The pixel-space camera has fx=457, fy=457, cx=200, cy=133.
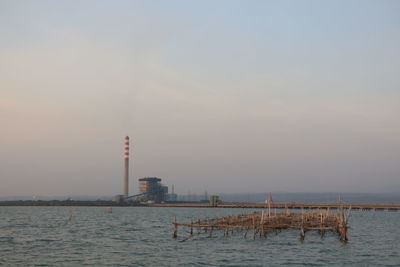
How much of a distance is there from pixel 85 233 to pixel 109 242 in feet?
37.4

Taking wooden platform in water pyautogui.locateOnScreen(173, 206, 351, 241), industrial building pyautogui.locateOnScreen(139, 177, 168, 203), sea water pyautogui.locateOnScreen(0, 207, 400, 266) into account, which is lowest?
sea water pyautogui.locateOnScreen(0, 207, 400, 266)

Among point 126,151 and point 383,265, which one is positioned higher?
point 126,151

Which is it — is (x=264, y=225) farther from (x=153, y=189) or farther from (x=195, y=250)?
(x=153, y=189)

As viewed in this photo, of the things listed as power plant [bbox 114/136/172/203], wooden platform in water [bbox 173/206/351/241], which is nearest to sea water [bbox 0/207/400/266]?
wooden platform in water [bbox 173/206/351/241]

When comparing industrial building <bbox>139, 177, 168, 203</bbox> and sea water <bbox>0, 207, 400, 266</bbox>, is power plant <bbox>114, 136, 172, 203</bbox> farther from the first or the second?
sea water <bbox>0, 207, 400, 266</bbox>

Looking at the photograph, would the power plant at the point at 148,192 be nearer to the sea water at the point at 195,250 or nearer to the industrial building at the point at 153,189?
the industrial building at the point at 153,189

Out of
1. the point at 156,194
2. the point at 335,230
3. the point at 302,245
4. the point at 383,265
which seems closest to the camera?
the point at 383,265

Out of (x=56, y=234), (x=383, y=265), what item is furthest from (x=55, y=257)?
(x=383, y=265)

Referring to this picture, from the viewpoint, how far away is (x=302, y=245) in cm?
4516

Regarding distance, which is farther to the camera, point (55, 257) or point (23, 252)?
Result: point (23, 252)

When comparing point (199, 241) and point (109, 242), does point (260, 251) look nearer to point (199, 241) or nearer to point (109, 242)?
point (199, 241)

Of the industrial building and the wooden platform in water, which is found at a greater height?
the industrial building

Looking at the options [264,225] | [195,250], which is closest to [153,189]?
[264,225]

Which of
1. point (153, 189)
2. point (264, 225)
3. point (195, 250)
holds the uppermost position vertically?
point (153, 189)
